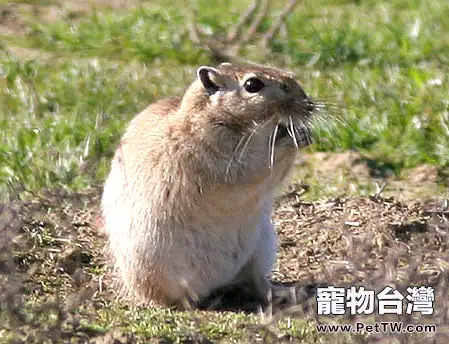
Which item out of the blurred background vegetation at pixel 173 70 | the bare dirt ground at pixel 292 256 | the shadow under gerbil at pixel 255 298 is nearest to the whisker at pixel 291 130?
the bare dirt ground at pixel 292 256

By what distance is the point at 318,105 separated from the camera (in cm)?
570

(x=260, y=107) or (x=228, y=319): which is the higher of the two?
(x=260, y=107)

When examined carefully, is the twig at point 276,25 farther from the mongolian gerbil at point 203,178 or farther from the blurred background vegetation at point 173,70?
the mongolian gerbil at point 203,178

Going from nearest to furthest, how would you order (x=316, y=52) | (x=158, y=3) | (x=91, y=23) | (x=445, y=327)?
(x=445, y=327) < (x=316, y=52) < (x=91, y=23) < (x=158, y=3)

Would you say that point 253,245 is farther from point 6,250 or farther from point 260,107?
point 6,250

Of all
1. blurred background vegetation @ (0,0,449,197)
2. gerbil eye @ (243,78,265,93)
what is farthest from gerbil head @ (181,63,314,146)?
blurred background vegetation @ (0,0,449,197)

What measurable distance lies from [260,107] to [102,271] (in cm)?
114

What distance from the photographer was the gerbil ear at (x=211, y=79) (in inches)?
223

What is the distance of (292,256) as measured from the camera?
21.1ft

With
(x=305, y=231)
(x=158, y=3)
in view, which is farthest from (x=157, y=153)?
(x=158, y=3)

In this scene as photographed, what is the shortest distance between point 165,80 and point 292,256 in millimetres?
2786

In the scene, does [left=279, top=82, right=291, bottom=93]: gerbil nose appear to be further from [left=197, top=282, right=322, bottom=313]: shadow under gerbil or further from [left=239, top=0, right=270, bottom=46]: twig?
[left=239, top=0, right=270, bottom=46]: twig

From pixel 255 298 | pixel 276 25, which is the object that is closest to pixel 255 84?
pixel 255 298

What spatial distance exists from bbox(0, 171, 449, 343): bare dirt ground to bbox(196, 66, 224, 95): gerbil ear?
84cm
